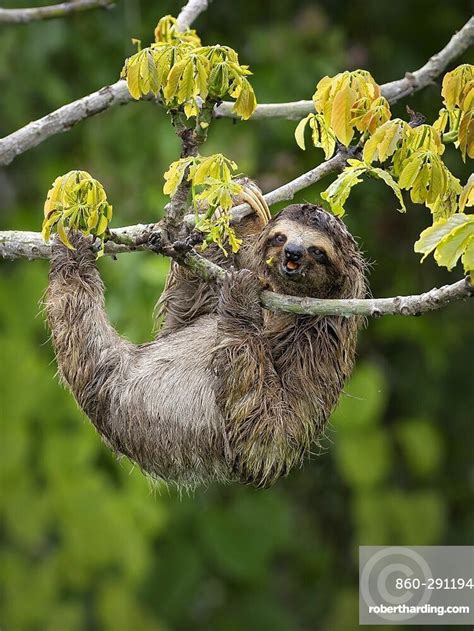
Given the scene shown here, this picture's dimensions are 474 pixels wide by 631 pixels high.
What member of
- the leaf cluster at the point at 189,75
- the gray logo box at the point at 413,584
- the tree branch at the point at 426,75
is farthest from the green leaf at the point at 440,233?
the gray logo box at the point at 413,584

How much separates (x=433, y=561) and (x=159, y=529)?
3.46 meters

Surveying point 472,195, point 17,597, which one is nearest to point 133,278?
point 17,597

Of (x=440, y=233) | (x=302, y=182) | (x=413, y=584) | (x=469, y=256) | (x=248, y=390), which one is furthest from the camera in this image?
(x=413, y=584)

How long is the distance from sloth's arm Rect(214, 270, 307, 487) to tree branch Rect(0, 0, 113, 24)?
2.76 meters

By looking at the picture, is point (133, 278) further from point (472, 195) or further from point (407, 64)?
point (472, 195)

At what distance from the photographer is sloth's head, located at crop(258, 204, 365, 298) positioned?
627 centimetres

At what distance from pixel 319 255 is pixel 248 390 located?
831 mm

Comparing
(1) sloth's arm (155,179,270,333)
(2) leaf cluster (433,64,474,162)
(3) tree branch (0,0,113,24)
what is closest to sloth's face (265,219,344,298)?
(1) sloth's arm (155,179,270,333)

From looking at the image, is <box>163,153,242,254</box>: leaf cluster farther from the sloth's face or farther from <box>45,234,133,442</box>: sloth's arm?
<box>45,234,133,442</box>: sloth's arm

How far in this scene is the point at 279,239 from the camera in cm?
650

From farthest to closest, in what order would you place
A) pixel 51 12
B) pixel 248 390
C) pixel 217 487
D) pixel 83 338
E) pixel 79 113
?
pixel 217 487 → pixel 51 12 → pixel 79 113 → pixel 83 338 → pixel 248 390

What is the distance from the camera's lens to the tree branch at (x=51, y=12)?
7.98 meters

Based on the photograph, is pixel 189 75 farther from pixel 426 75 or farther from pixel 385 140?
pixel 426 75

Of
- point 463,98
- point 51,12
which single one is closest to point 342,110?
point 463,98
